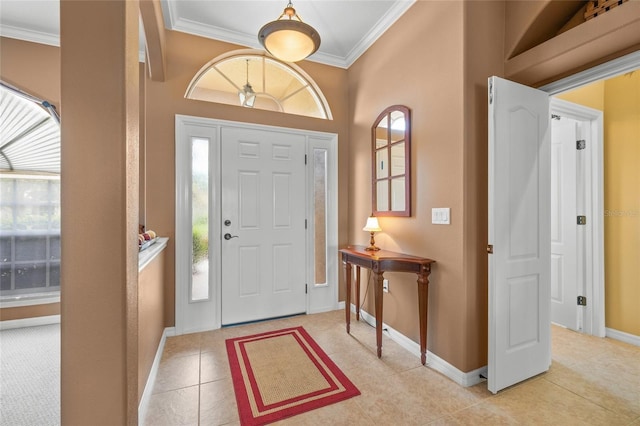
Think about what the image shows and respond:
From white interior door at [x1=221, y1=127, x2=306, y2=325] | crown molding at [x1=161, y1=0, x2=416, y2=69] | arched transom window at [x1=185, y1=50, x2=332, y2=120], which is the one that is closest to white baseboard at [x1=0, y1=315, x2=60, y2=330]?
white interior door at [x1=221, y1=127, x2=306, y2=325]

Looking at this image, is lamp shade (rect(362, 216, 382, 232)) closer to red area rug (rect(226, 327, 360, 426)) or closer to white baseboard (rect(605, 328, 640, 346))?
red area rug (rect(226, 327, 360, 426))

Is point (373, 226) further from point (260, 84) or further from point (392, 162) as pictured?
point (260, 84)

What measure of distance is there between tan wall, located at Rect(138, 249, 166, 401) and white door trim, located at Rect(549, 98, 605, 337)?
3.81 meters

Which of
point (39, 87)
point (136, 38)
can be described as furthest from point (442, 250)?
point (39, 87)

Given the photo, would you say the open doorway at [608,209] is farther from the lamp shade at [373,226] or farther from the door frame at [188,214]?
the door frame at [188,214]

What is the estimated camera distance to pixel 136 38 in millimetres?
1300

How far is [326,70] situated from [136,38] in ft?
8.57

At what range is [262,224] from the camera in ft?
10.5

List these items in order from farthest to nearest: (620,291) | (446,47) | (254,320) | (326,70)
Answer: (326,70)
(254,320)
(620,291)
(446,47)

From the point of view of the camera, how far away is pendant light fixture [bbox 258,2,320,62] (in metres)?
1.87

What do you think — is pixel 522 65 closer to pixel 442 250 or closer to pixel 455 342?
pixel 442 250

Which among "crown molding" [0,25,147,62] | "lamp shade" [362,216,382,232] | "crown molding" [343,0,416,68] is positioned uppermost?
"crown molding" [343,0,416,68]

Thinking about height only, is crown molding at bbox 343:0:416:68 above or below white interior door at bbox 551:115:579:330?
above

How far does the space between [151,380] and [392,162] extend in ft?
8.73
